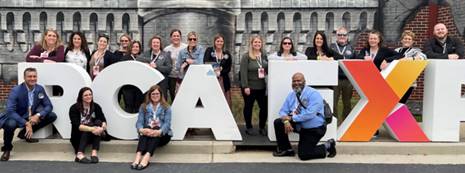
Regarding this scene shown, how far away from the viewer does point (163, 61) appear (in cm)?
662

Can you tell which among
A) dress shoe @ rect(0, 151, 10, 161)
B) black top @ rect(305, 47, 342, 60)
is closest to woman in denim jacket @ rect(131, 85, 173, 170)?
dress shoe @ rect(0, 151, 10, 161)

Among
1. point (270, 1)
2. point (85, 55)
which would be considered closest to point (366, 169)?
point (85, 55)

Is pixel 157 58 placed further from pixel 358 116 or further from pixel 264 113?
pixel 358 116

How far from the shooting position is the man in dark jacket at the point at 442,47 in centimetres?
643

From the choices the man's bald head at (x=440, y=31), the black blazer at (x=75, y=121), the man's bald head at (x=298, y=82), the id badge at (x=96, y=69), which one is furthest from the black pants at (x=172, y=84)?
the man's bald head at (x=440, y=31)

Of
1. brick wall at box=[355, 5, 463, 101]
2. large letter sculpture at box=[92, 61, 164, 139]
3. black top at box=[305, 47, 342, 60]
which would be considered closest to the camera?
large letter sculpture at box=[92, 61, 164, 139]

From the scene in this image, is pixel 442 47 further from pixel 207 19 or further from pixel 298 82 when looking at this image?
pixel 207 19

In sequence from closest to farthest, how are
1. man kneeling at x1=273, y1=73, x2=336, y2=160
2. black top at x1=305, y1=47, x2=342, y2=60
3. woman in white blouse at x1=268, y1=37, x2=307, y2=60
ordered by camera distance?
1. man kneeling at x1=273, y1=73, x2=336, y2=160
2. woman in white blouse at x1=268, y1=37, x2=307, y2=60
3. black top at x1=305, y1=47, x2=342, y2=60

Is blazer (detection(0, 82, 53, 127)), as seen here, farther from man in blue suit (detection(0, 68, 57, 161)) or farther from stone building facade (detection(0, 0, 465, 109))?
stone building facade (detection(0, 0, 465, 109))

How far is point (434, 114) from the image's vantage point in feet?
20.9

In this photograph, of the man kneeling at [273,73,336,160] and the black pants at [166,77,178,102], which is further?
the black pants at [166,77,178,102]

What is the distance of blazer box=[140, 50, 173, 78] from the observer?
21.6ft

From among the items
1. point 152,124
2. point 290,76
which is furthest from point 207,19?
point 152,124

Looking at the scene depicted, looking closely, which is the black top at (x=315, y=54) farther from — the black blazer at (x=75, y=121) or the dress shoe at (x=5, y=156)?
the dress shoe at (x=5, y=156)
